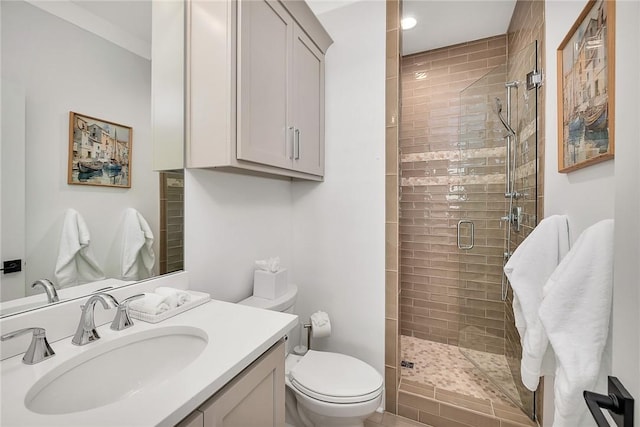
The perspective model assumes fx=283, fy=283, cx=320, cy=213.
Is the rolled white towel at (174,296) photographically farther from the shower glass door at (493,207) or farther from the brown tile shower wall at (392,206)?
the shower glass door at (493,207)

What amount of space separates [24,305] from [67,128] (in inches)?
21.9

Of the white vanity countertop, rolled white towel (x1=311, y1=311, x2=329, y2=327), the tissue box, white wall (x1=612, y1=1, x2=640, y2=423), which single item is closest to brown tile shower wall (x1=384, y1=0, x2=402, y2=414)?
rolled white towel (x1=311, y1=311, x2=329, y2=327)

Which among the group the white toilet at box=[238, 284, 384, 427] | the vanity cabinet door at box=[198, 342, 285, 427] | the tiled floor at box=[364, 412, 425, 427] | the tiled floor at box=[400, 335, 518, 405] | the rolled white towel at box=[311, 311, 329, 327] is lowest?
the tiled floor at box=[364, 412, 425, 427]

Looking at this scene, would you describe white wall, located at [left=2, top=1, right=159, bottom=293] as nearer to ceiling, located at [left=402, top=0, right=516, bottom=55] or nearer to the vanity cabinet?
the vanity cabinet

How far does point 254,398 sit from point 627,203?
3.21 feet

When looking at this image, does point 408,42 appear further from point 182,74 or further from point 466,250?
point 182,74

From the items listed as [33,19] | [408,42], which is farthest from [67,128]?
[408,42]

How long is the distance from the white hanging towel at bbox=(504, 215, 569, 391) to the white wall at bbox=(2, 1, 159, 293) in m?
1.60

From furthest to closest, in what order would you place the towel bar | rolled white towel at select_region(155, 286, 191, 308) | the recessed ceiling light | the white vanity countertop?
the recessed ceiling light < rolled white towel at select_region(155, 286, 191, 308) < the white vanity countertop < the towel bar

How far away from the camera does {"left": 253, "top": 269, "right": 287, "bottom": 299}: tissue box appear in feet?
5.22

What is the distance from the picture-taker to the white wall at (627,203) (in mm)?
431

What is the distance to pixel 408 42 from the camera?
7.81ft

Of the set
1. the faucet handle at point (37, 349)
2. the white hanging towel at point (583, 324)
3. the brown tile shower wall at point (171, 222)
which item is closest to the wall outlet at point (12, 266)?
the faucet handle at point (37, 349)

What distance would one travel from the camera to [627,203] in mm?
462
